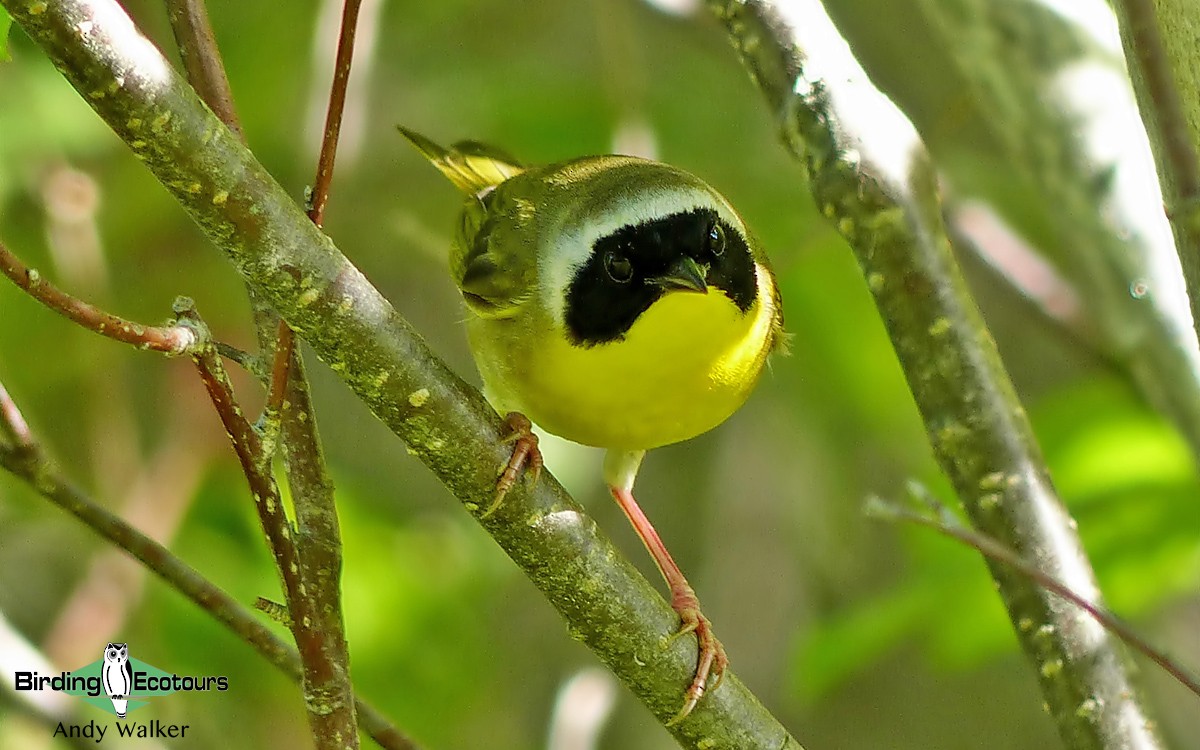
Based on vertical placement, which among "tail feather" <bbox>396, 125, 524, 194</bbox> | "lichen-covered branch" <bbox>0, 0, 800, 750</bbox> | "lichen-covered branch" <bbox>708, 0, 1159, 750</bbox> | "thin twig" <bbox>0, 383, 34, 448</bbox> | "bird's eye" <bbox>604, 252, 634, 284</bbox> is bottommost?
"thin twig" <bbox>0, 383, 34, 448</bbox>

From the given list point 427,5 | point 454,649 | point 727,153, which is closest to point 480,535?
point 454,649

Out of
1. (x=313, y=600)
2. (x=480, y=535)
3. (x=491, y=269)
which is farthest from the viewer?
(x=480, y=535)

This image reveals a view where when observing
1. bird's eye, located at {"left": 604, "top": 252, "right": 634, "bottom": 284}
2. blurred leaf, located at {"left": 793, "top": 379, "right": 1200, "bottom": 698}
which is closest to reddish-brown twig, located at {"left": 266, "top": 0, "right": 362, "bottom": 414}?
bird's eye, located at {"left": 604, "top": 252, "right": 634, "bottom": 284}

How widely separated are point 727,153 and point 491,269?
137cm

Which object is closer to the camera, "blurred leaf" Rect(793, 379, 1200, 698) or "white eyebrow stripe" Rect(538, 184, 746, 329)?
"white eyebrow stripe" Rect(538, 184, 746, 329)

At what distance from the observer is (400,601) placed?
3234 millimetres

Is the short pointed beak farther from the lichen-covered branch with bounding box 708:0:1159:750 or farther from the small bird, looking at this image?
the lichen-covered branch with bounding box 708:0:1159:750

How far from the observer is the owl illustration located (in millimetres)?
2227

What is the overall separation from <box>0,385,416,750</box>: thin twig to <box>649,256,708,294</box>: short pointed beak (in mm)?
934

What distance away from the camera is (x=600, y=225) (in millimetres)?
2469

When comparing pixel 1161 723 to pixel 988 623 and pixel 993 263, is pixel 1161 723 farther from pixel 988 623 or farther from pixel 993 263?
pixel 988 623

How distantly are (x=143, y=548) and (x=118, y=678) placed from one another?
849 millimetres

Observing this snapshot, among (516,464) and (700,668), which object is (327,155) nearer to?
(516,464)

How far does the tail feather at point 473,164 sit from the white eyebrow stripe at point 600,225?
854mm
